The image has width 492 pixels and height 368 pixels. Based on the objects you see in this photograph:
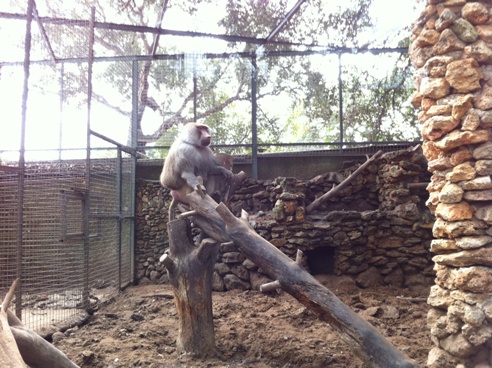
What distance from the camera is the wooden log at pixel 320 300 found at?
10.4 ft

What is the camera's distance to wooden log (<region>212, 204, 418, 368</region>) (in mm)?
3182

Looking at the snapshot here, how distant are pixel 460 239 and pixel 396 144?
521 cm

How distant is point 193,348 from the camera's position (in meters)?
4.11

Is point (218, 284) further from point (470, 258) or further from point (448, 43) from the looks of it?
point (448, 43)

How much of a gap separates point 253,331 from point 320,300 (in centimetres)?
164

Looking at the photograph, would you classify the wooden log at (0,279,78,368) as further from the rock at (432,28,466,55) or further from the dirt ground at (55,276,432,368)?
the rock at (432,28,466,55)

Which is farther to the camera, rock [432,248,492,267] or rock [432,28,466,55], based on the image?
rock [432,28,466,55]

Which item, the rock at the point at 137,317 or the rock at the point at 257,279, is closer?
the rock at the point at 137,317

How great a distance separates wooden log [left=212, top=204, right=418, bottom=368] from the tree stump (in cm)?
48

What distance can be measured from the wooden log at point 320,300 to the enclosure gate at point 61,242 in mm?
2861

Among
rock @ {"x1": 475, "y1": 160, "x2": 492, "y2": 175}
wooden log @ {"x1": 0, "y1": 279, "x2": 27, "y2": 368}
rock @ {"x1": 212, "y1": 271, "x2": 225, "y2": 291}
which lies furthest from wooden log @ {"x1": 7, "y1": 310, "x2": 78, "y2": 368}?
rock @ {"x1": 212, "y1": 271, "x2": 225, "y2": 291}

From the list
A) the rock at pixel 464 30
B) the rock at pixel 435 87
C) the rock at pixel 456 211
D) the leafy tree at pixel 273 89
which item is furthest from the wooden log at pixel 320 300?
the leafy tree at pixel 273 89

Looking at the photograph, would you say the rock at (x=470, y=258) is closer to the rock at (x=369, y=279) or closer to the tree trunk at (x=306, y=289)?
the tree trunk at (x=306, y=289)

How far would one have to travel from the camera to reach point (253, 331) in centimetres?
479
